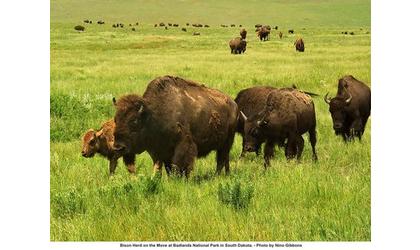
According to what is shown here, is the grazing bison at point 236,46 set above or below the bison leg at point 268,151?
above

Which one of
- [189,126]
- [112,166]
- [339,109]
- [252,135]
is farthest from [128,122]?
[339,109]

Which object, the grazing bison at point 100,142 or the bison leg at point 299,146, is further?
the bison leg at point 299,146

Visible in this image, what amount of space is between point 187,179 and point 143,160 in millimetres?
2230

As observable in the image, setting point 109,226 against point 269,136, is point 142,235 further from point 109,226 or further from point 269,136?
point 269,136

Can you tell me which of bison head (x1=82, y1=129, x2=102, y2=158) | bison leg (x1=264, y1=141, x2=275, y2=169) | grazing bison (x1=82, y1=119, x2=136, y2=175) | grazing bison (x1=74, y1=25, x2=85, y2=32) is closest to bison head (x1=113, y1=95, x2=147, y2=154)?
grazing bison (x1=82, y1=119, x2=136, y2=175)

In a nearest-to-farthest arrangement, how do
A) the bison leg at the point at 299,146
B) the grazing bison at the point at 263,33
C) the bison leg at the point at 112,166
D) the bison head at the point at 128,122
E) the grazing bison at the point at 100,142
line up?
the bison head at the point at 128,122, the bison leg at the point at 112,166, the grazing bison at the point at 100,142, the bison leg at the point at 299,146, the grazing bison at the point at 263,33

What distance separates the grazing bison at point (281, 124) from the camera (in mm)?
11148

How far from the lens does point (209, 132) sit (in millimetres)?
9375

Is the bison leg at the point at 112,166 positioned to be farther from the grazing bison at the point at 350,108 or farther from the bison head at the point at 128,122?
the grazing bison at the point at 350,108

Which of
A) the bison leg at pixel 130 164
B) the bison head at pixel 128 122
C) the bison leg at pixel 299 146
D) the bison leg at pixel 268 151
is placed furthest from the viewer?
the bison leg at pixel 299 146

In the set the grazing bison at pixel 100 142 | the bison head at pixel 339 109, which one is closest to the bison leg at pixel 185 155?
the grazing bison at pixel 100 142

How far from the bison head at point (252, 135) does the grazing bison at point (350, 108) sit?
8.70ft

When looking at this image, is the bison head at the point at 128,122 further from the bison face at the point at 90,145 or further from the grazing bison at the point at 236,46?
the grazing bison at the point at 236,46

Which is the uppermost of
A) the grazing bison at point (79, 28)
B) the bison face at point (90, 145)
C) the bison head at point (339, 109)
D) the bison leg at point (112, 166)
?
the grazing bison at point (79, 28)
